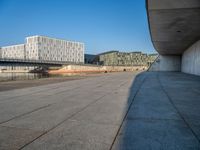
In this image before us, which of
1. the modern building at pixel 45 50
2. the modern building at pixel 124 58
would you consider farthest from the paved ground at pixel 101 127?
the modern building at pixel 124 58

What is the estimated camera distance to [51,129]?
15.9 ft

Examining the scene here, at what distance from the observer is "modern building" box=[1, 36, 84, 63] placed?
121 meters

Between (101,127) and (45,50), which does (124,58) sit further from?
(101,127)

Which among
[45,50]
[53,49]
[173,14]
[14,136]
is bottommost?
[14,136]

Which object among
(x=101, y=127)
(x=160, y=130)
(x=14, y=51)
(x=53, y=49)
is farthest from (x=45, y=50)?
(x=160, y=130)

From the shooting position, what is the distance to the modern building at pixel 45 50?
121 metres

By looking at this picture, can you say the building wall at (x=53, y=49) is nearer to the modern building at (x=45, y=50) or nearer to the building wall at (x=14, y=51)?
the modern building at (x=45, y=50)

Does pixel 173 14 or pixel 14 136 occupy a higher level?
pixel 173 14

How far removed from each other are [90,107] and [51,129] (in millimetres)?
2662

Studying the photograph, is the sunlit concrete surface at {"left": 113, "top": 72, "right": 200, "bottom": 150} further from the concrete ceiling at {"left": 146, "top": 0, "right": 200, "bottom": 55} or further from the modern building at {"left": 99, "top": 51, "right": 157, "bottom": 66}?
the modern building at {"left": 99, "top": 51, "right": 157, "bottom": 66}

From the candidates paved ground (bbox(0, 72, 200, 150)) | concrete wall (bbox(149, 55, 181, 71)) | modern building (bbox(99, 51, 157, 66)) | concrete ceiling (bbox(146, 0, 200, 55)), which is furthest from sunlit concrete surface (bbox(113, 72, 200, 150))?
modern building (bbox(99, 51, 157, 66))

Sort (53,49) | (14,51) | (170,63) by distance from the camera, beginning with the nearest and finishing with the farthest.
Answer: (170,63)
(53,49)
(14,51)

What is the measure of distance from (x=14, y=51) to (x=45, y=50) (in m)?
22.7

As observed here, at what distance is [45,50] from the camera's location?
125000 millimetres
